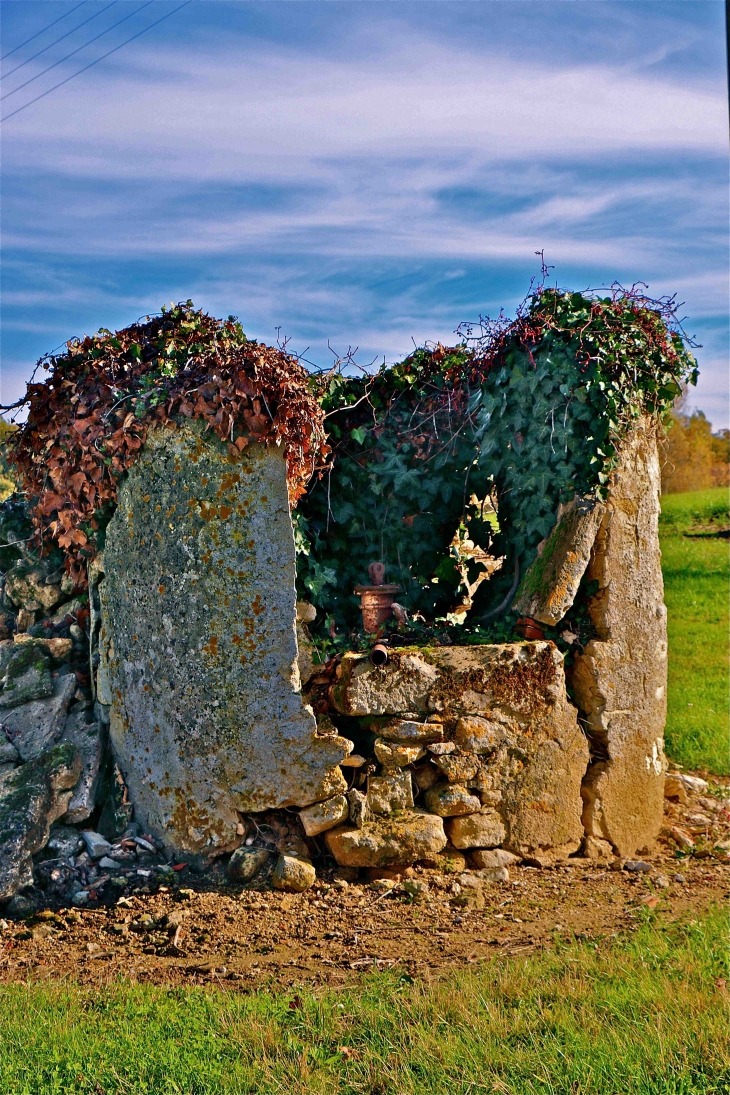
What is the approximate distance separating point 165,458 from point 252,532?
0.75 meters

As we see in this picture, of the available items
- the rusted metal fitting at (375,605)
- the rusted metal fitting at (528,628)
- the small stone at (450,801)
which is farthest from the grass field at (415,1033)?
the rusted metal fitting at (375,605)

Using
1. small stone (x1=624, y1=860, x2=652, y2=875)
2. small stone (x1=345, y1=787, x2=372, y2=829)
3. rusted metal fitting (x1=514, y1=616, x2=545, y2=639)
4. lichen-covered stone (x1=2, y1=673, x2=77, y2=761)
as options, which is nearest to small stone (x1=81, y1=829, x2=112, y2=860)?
lichen-covered stone (x1=2, y1=673, x2=77, y2=761)

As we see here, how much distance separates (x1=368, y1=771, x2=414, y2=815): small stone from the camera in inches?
222

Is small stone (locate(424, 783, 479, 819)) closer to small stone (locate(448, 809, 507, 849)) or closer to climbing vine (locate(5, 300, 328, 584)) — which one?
small stone (locate(448, 809, 507, 849))

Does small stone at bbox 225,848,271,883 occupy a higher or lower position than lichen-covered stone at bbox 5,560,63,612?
lower

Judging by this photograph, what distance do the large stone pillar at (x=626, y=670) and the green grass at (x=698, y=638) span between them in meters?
1.93

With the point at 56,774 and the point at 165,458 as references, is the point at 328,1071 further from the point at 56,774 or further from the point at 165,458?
the point at 165,458

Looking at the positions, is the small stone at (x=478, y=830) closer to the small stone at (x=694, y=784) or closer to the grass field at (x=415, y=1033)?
the grass field at (x=415, y=1033)

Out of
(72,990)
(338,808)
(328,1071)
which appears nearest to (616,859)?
(338,808)

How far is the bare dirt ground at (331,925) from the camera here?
15.3 feet

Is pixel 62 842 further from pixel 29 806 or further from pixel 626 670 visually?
pixel 626 670

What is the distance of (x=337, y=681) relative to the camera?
567 cm

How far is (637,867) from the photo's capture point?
6004mm

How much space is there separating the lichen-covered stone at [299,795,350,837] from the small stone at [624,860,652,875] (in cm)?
200
